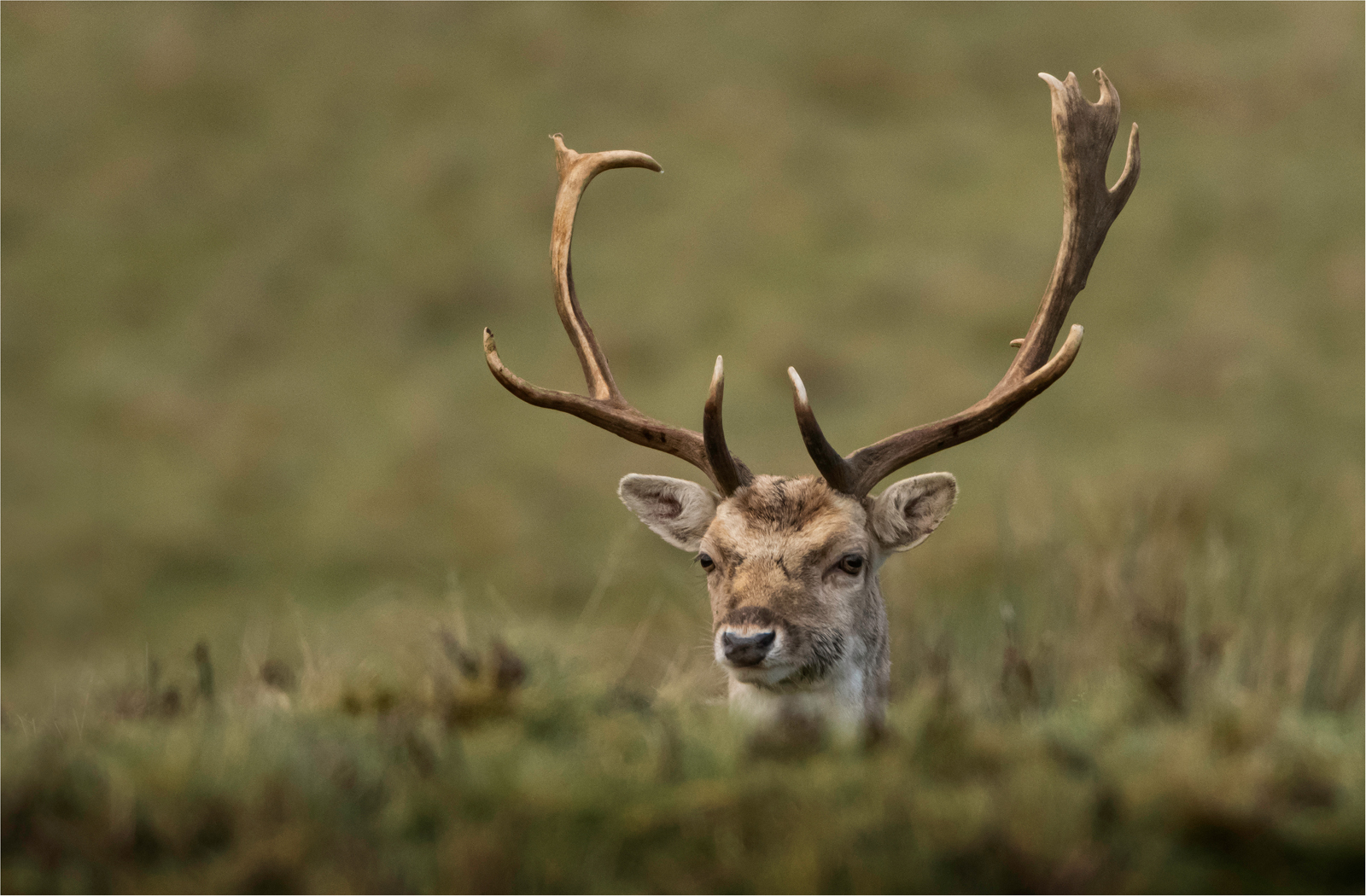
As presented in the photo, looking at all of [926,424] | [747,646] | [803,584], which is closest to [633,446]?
[926,424]

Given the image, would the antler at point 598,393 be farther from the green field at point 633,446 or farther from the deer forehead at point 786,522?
the green field at point 633,446

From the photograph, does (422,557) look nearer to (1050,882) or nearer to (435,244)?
(435,244)

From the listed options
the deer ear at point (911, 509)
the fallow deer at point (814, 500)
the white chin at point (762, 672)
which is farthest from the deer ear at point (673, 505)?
the white chin at point (762, 672)

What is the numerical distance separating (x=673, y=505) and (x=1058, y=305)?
192cm

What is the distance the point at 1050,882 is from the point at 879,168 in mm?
28318

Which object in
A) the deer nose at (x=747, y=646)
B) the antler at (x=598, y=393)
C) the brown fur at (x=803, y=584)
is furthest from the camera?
the antler at (x=598, y=393)

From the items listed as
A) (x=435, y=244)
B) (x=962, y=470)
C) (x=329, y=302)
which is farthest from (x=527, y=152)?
(x=962, y=470)

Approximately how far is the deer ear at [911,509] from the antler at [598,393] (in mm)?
617

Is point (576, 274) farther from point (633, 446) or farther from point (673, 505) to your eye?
point (673, 505)

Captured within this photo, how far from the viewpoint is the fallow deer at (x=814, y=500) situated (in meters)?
5.25

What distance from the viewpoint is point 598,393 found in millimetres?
6234

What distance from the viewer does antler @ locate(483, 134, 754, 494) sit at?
5727mm

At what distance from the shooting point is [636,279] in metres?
27.6

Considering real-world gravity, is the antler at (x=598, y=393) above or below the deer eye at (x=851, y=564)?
above
